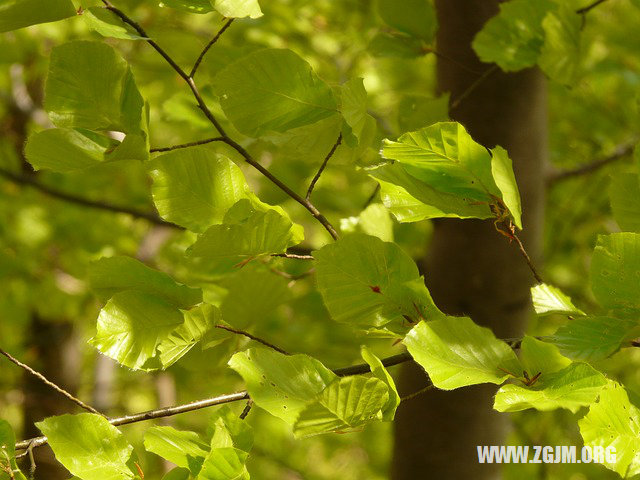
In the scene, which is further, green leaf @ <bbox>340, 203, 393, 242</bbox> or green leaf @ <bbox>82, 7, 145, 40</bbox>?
green leaf @ <bbox>340, 203, 393, 242</bbox>

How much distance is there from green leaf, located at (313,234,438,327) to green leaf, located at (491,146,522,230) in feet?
0.22

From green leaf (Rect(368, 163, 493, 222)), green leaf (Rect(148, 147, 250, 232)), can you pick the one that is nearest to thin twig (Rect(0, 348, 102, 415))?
green leaf (Rect(148, 147, 250, 232))

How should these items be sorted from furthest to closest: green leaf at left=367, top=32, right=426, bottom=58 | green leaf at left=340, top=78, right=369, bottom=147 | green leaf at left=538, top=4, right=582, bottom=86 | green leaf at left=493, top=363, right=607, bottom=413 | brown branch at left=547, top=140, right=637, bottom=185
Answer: brown branch at left=547, top=140, right=637, bottom=185 < green leaf at left=367, top=32, right=426, bottom=58 < green leaf at left=538, top=4, right=582, bottom=86 < green leaf at left=340, top=78, right=369, bottom=147 < green leaf at left=493, top=363, right=607, bottom=413

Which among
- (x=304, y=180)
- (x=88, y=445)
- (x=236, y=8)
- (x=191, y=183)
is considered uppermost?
(x=236, y=8)

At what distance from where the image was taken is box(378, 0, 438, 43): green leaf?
2.14 feet

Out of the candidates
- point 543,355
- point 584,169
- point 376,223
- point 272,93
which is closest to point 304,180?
point 584,169

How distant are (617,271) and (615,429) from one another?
0.30 ft

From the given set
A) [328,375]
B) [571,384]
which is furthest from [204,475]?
[571,384]

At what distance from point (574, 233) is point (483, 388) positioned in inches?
35.8

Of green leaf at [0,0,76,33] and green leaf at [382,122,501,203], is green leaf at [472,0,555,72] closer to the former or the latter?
green leaf at [382,122,501,203]

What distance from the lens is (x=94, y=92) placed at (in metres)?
0.41

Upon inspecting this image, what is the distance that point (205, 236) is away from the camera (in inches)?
15.3

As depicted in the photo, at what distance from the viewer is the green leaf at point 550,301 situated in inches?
16.8

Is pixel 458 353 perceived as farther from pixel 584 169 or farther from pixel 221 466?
pixel 584 169
